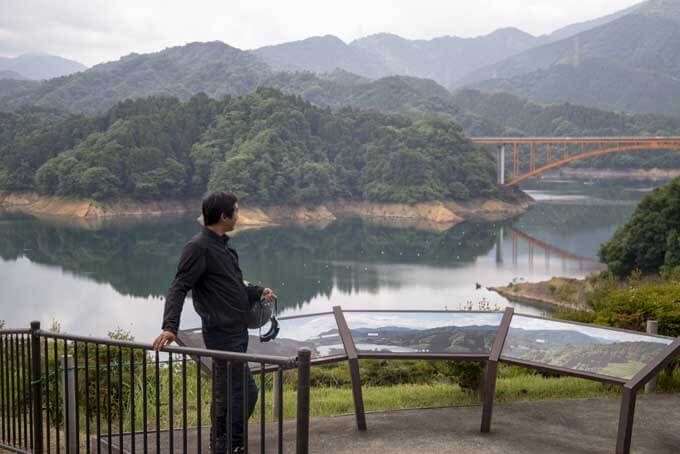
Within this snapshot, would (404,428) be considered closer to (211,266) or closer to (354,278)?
(211,266)

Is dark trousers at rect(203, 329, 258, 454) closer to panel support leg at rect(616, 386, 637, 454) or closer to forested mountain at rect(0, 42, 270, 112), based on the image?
panel support leg at rect(616, 386, 637, 454)

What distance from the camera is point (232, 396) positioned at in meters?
3.19

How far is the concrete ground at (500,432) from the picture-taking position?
4.06m

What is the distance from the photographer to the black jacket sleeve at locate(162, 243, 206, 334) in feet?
10.6

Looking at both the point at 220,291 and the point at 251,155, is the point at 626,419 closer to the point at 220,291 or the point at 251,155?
the point at 220,291

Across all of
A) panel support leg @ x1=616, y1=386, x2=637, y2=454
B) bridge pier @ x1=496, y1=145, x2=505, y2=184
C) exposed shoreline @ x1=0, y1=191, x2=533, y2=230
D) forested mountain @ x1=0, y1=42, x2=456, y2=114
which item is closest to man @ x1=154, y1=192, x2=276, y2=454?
panel support leg @ x1=616, y1=386, x2=637, y2=454

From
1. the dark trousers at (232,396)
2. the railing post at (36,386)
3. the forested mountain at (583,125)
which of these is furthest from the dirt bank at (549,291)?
the forested mountain at (583,125)

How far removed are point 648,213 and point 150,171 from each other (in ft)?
126

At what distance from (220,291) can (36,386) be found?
3.07 feet

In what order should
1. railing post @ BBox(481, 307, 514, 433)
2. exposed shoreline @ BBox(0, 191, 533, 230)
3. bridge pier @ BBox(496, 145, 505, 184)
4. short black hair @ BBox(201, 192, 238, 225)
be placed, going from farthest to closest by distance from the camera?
bridge pier @ BBox(496, 145, 505, 184), exposed shoreline @ BBox(0, 191, 533, 230), railing post @ BBox(481, 307, 514, 433), short black hair @ BBox(201, 192, 238, 225)

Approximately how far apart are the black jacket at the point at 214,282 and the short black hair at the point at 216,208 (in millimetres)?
53

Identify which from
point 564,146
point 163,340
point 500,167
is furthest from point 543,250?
point 163,340

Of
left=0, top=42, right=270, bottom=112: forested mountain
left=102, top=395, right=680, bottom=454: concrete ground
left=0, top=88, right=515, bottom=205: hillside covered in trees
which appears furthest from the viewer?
left=0, top=42, right=270, bottom=112: forested mountain

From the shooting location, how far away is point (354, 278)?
112ft
